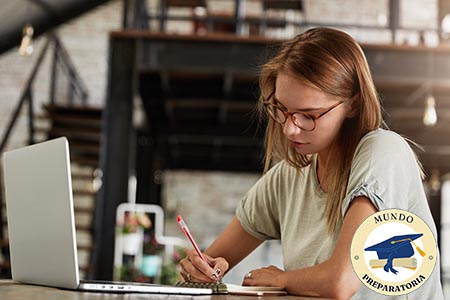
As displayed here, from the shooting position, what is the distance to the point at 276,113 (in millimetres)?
1807

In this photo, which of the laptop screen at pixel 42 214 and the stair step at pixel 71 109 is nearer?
the laptop screen at pixel 42 214

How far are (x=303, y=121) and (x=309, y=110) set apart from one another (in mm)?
30

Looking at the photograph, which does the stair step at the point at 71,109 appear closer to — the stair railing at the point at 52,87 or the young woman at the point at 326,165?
the stair railing at the point at 52,87

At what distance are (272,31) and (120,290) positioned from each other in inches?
358

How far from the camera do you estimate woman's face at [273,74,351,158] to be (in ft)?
5.61

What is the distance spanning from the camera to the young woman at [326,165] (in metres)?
1.59

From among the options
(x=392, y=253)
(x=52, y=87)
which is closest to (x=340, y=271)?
(x=392, y=253)

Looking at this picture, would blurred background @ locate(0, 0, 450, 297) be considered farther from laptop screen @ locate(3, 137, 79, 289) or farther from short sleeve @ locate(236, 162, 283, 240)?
laptop screen @ locate(3, 137, 79, 289)

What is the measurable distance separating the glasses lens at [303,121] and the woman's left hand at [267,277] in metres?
0.31

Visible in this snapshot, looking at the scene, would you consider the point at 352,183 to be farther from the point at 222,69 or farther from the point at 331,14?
the point at 331,14

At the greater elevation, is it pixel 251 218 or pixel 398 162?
pixel 398 162

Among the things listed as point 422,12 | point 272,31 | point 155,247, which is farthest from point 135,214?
point 422,12

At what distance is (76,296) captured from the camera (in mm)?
1354

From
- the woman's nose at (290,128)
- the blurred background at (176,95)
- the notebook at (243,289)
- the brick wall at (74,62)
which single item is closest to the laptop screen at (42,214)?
the notebook at (243,289)
